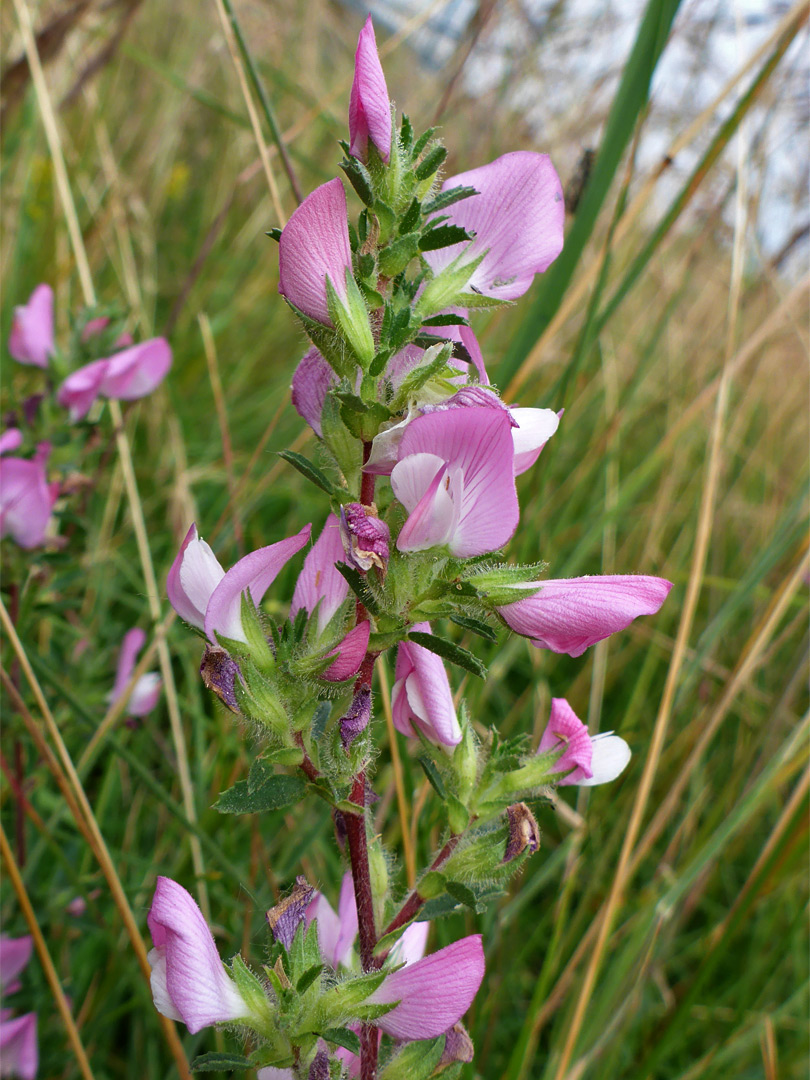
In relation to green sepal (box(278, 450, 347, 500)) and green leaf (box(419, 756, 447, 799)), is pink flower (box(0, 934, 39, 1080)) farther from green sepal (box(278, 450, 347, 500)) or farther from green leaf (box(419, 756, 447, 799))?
green sepal (box(278, 450, 347, 500))

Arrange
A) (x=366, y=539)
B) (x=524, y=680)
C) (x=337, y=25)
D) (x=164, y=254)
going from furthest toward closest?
(x=337, y=25) < (x=164, y=254) < (x=524, y=680) < (x=366, y=539)

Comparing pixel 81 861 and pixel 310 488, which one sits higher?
pixel 310 488

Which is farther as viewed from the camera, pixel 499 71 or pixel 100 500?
pixel 499 71

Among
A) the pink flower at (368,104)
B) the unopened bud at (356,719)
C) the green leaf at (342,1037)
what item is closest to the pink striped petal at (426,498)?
the unopened bud at (356,719)

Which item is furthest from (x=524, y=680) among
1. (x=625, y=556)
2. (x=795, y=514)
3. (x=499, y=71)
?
(x=499, y=71)

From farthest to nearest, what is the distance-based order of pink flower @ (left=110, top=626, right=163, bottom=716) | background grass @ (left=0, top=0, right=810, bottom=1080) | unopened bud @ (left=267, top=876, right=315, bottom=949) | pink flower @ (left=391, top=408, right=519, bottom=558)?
pink flower @ (left=110, top=626, right=163, bottom=716)
background grass @ (left=0, top=0, right=810, bottom=1080)
unopened bud @ (left=267, top=876, right=315, bottom=949)
pink flower @ (left=391, top=408, right=519, bottom=558)

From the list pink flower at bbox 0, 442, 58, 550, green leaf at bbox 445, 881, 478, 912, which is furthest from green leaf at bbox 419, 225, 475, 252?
Result: pink flower at bbox 0, 442, 58, 550

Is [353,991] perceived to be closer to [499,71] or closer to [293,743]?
[293,743]
